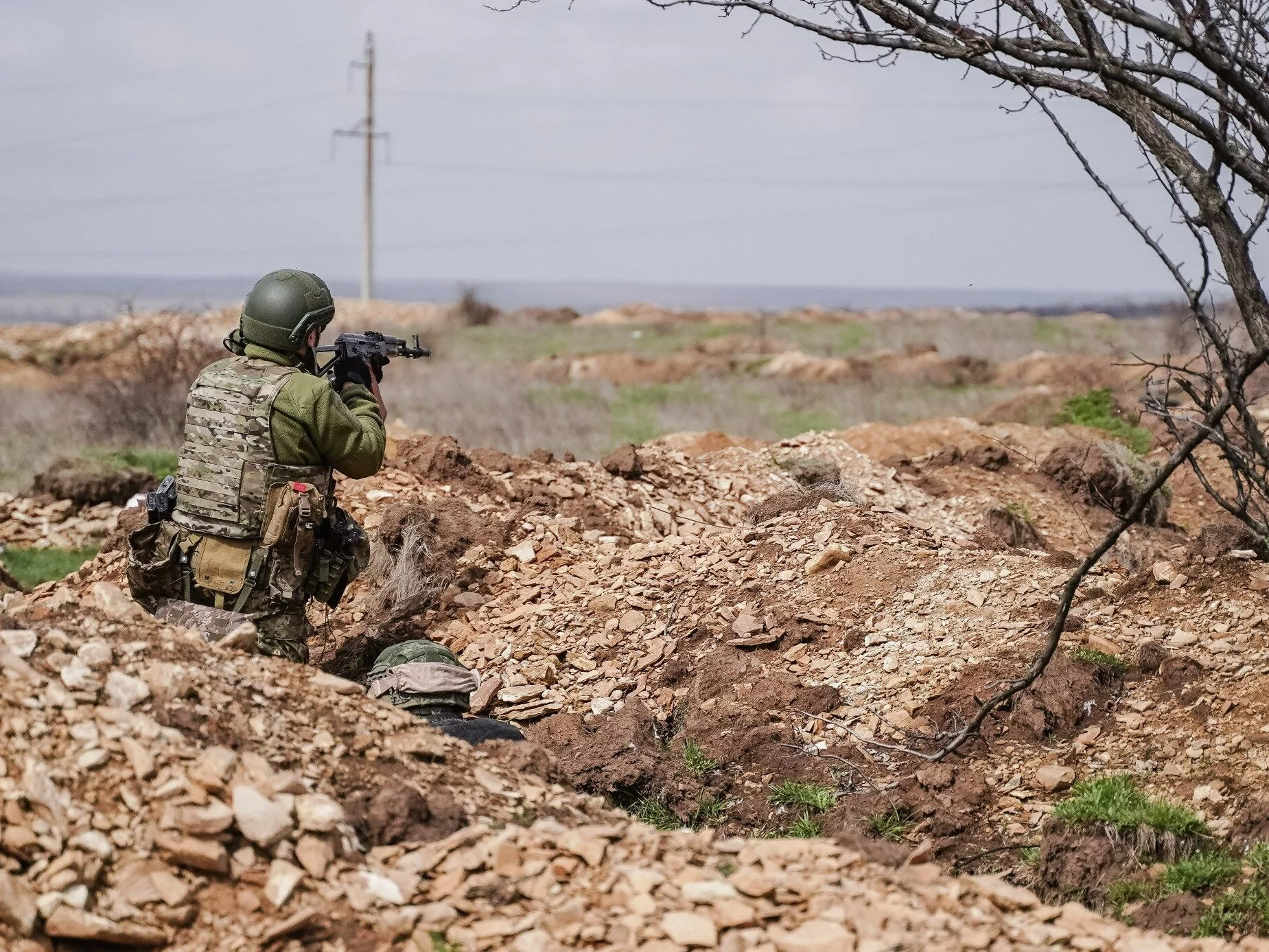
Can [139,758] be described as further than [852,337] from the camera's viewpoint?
No

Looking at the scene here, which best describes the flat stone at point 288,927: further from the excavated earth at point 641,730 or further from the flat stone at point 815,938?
the flat stone at point 815,938

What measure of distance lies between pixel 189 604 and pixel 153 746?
1.99m

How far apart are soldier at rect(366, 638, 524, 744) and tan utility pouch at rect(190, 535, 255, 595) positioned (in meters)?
0.69

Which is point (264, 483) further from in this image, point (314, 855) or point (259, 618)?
point (314, 855)

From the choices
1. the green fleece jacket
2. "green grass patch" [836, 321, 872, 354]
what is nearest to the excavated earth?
the green fleece jacket

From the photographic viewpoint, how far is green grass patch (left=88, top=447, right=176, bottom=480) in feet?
41.9

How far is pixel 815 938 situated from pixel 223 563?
329cm

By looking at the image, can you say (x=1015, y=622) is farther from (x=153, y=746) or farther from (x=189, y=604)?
(x=153, y=746)

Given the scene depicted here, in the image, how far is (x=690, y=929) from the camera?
3.55m

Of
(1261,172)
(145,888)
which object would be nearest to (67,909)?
(145,888)

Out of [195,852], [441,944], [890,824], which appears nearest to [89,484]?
[890,824]

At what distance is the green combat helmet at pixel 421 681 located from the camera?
5766 millimetres

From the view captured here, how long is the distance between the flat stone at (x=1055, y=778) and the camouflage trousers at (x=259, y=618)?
9.84ft

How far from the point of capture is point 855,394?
74.3ft
